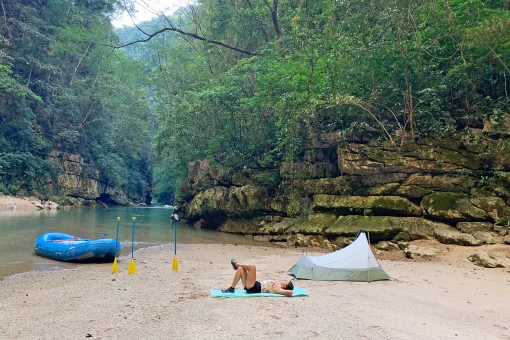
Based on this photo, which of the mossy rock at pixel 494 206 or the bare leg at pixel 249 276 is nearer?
the bare leg at pixel 249 276

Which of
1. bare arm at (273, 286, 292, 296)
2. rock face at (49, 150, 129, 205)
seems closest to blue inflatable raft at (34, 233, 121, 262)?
bare arm at (273, 286, 292, 296)

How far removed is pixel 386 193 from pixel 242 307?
11.4 m

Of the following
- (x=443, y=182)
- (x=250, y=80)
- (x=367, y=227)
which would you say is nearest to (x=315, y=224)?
(x=367, y=227)

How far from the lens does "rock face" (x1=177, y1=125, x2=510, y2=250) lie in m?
14.3

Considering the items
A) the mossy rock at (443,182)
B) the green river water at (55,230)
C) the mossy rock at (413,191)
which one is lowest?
the green river water at (55,230)

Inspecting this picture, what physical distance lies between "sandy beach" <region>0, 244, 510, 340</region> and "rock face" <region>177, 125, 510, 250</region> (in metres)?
3.46

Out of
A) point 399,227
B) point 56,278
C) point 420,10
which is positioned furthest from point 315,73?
point 56,278

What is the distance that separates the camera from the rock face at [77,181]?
40.2 metres

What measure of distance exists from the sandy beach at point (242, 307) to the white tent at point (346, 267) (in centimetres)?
30

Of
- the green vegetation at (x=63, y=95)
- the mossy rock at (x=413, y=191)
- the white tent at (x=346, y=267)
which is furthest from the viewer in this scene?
the green vegetation at (x=63, y=95)

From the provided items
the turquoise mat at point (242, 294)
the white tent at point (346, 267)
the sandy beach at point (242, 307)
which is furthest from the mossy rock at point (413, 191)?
the turquoise mat at point (242, 294)

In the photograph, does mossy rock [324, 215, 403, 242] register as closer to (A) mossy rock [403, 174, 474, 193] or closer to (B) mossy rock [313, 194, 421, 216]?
(B) mossy rock [313, 194, 421, 216]

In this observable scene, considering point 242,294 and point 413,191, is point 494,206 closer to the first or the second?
point 413,191

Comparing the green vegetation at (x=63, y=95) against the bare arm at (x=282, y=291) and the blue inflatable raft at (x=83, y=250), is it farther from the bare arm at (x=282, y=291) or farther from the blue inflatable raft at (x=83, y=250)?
the bare arm at (x=282, y=291)
